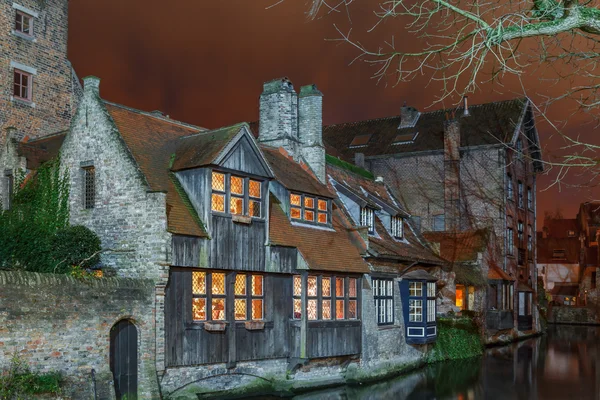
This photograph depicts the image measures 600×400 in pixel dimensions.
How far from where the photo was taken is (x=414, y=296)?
1142 inches

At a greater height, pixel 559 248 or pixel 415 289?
pixel 559 248

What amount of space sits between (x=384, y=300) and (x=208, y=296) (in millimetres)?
9448

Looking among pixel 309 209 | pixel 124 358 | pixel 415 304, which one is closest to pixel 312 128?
pixel 309 209

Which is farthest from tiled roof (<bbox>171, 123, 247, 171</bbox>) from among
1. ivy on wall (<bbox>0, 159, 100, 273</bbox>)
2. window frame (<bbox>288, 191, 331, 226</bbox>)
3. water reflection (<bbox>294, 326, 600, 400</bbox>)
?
water reflection (<bbox>294, 326, 600, 400</bbox>)

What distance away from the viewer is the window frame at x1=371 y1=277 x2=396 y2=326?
26703mm

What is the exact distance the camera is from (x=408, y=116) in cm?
4984

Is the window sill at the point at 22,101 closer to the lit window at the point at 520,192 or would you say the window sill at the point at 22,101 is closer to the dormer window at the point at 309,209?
the dormer window at the point at 309,209

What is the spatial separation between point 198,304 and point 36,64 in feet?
54.0

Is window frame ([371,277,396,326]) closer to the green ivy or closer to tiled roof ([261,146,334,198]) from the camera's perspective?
tiled roof ([261,146,334,198])

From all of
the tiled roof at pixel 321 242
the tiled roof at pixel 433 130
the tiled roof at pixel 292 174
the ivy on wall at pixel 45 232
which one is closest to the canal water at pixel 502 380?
the tiled roof at pixel 321 242

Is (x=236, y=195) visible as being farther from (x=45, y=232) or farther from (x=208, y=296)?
(x=45, y=232)

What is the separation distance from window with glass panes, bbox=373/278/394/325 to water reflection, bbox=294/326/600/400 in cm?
231

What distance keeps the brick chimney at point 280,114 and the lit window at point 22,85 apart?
34.0 ft

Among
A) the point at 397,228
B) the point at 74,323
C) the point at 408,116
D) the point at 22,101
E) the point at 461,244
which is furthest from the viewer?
the point at 408,116
